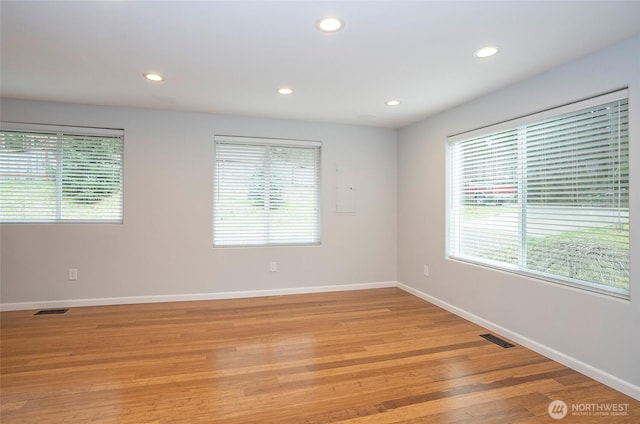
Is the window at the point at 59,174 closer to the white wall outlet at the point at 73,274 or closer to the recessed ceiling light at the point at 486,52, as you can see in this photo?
the white wall outlet at the point at 73,274

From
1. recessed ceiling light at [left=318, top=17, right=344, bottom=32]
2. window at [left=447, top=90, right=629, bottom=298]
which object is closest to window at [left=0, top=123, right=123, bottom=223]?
recessed ceiling light at [left=318, top=17, right=344, bottom=32]

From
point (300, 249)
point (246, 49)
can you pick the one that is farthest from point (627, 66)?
point (300, 249)

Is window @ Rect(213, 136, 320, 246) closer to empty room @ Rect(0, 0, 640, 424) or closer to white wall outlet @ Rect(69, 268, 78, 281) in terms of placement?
empty room @ Rect(0, 0, 640, 424)

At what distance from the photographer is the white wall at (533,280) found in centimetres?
236

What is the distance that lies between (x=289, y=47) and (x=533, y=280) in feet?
9.48

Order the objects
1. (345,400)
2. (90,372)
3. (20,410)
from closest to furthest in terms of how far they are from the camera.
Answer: (20,410) → (345,400) → (90,372)

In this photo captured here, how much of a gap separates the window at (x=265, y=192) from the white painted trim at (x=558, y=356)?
2.24 m

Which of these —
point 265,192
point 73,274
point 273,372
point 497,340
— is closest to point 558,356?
point 497,340

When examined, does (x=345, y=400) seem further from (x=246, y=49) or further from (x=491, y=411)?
(x=246, y=49)

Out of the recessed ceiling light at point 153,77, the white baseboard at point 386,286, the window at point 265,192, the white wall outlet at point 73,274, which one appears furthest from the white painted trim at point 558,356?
the white wall outlet at point 73,274

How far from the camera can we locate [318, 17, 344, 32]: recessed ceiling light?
7.25ft

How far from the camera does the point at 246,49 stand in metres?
2.64

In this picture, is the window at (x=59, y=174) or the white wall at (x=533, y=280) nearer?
the white wall at (x=533, y=280)

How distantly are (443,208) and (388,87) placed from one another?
172 cm
